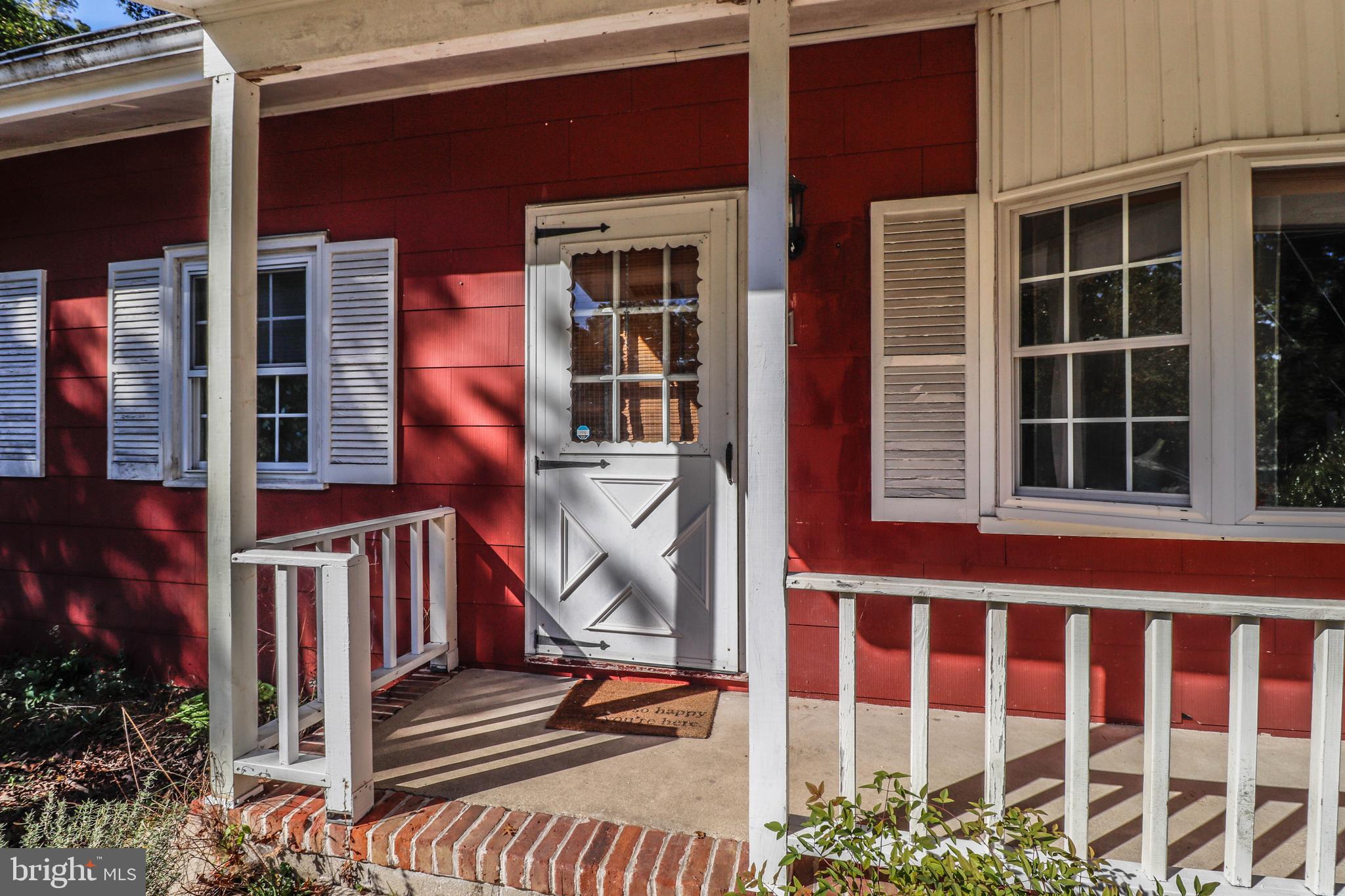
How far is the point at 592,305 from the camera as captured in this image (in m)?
3.06

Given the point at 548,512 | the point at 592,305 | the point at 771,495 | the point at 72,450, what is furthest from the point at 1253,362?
the point at 72,450

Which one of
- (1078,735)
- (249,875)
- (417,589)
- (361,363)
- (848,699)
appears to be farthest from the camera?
(361,363)

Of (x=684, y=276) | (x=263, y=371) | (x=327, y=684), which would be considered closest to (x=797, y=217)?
(x=684, y=276)

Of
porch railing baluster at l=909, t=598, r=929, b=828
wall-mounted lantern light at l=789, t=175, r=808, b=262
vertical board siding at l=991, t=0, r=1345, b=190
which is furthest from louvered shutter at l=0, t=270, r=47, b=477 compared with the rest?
vertical board siding at l=991, t=0, r=1345, b=190

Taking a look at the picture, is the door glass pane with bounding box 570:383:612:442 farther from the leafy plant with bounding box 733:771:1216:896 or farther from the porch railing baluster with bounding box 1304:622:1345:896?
the porch railing baluster with bounding box 1304:622:1345:896

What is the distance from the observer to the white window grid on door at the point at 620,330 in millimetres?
2949

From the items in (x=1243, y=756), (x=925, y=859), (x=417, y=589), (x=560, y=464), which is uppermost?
(x=560, y=464)

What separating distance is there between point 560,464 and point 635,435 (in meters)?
0.39

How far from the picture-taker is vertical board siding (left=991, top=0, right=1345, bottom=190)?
2115 mm

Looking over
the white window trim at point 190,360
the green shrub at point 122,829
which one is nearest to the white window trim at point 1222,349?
the green shrub at point 122,829

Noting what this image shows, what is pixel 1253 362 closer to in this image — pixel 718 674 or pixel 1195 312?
pixel 1195 312

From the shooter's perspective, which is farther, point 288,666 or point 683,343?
point 683,343

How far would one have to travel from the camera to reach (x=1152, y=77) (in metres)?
2.25

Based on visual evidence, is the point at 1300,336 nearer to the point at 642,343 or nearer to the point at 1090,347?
the point at 1090,347
